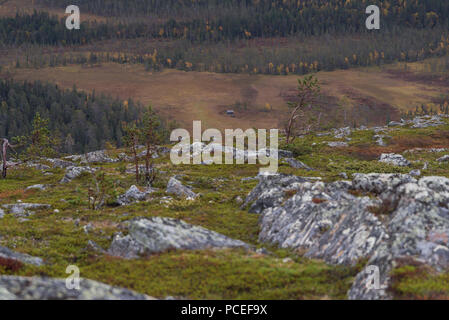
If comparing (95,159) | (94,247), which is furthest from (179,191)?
(95,159)

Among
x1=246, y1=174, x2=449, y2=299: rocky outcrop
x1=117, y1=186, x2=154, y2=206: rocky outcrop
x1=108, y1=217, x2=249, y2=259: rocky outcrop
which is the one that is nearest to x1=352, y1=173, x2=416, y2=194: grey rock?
x1=246, y1=174, x2=449, y2=299: rocky outcrop

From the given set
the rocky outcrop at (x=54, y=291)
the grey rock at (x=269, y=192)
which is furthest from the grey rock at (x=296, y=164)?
the rocky outcrop at (x=54, y=291)

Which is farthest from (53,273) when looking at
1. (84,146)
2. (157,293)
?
(84,146)

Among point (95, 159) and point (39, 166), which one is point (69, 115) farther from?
point (39, 166)

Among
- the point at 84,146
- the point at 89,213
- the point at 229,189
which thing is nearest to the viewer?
the point at 89,213
